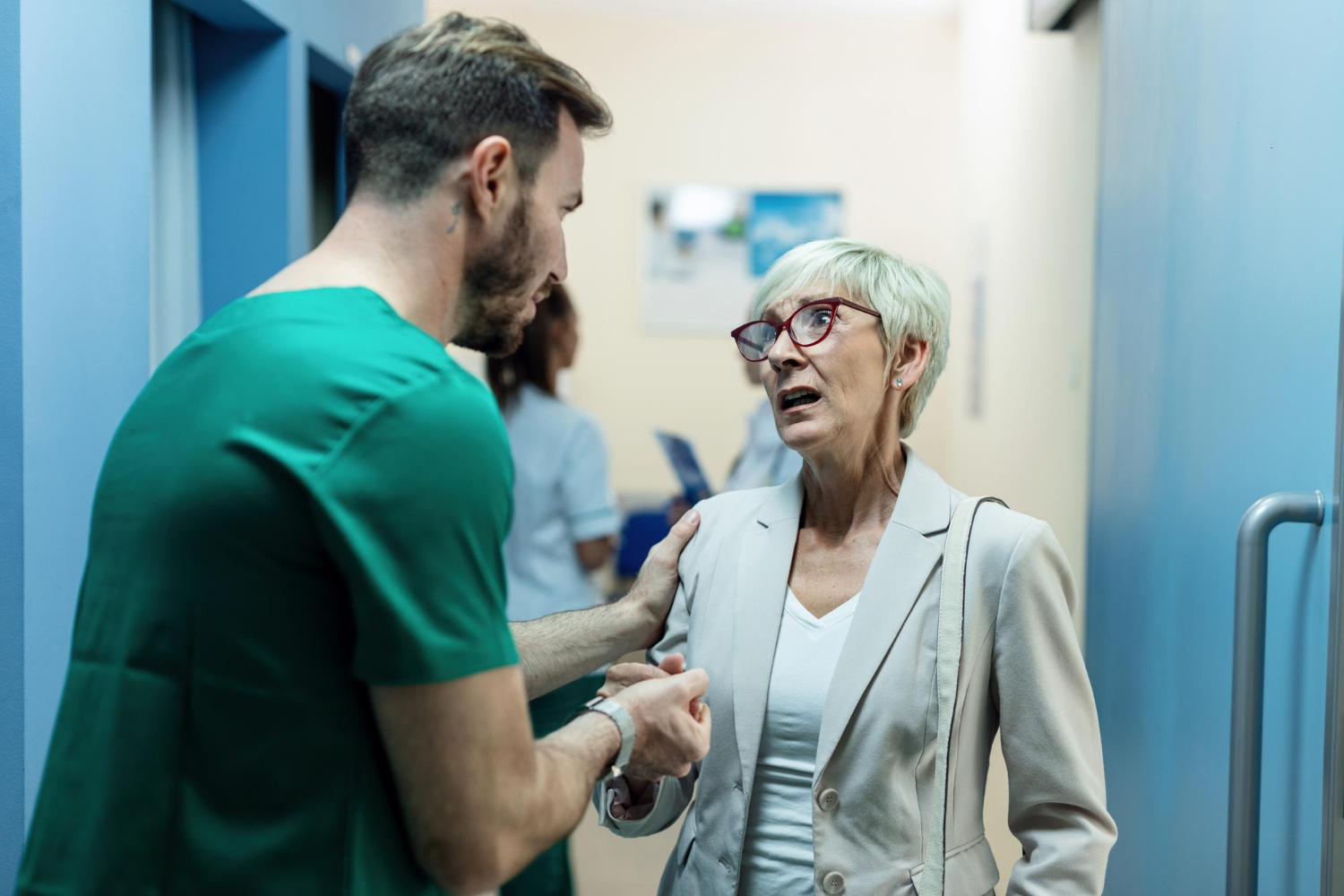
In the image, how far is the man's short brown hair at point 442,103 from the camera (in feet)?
3.43

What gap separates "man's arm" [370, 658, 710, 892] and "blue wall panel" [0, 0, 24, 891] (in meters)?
1.09

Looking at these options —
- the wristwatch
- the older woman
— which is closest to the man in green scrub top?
the wristwatch

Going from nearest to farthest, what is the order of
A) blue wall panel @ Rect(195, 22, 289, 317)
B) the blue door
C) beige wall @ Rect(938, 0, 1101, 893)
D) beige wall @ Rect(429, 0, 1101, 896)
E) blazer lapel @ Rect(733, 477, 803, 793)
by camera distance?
1. blazer lapel @ Rect(733, 477, 803, 793)
2. the blue door
3. blue wall panel @ Rect(195, 22, 289, 317)
4. beige wall @ Rect(938, 0, 1101, 893)
5. beige wall @ Rect(429, 0, 1101, 896)

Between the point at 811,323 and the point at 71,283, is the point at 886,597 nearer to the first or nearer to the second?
the point at 811,323

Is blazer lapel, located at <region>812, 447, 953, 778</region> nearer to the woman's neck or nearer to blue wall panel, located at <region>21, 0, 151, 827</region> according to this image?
the woman's neck

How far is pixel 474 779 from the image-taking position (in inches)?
35.2

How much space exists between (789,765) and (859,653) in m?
0.18

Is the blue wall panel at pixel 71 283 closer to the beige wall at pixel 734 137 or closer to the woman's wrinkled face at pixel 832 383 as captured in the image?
the woman's wrinkled face at pixel 832 383

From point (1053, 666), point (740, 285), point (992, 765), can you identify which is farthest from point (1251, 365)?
point (740, 285)

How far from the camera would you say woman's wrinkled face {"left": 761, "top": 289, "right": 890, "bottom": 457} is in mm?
1620

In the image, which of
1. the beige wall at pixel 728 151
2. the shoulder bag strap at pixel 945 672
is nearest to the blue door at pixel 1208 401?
the shoulder bag strap at pixel 945 672

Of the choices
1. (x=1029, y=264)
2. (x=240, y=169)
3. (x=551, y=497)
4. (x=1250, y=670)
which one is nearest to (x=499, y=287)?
(x=1250, y=670)

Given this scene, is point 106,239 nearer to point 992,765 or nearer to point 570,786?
point 570,786

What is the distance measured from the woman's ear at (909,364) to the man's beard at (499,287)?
73 cm
